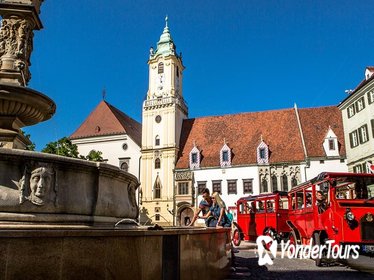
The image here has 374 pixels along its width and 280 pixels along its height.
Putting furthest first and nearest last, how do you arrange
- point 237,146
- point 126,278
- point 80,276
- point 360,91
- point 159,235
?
point 237,146 → point 360,91 → point 159,235 → point 126,278 → point 80,276

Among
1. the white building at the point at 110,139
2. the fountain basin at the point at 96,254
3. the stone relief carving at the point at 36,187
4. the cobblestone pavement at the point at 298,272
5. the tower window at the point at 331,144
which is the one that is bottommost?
the cobblestone pavement at the point at 298,272

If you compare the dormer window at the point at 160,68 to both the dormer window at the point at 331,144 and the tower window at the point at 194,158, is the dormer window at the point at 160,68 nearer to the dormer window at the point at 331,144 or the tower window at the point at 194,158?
the tower window at the point at 194,158

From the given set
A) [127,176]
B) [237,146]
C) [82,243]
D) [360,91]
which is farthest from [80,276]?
[237,146]

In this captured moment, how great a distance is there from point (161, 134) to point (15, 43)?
36.9m

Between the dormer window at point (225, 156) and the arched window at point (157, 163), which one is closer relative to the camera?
the dormer window at point (225, 156)

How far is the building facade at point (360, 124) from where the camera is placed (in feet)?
98.9

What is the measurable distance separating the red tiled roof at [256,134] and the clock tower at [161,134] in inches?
78.8

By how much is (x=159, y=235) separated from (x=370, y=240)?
23.5 ft

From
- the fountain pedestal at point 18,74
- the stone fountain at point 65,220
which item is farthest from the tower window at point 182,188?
the stone fountain at point 65,220

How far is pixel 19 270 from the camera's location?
3.34m

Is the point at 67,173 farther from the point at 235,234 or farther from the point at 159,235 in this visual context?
the point at 235,234

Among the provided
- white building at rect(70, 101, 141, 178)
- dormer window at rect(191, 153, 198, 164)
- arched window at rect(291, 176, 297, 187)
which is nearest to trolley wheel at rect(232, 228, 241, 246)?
arched window at rect(291, 176, 297, 187)

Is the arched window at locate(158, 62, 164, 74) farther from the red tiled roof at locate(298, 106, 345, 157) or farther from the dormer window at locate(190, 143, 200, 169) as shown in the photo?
the red tiled roof at locate(298, 106, 345, 157)

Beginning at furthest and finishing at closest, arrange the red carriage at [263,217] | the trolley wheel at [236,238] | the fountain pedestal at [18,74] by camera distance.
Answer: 1. the trolley wheel at [236,238]
2. the red carriage at [263,217]
3. the fountain pedestal at [18,74]
